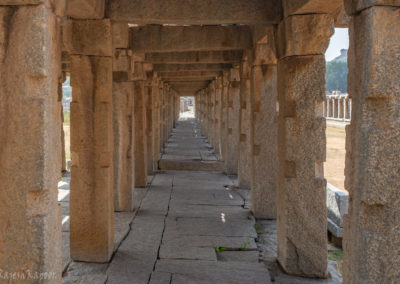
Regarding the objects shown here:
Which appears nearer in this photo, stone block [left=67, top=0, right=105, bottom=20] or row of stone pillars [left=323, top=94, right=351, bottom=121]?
stone block [left=67, top=0, right=105, bottom=20]

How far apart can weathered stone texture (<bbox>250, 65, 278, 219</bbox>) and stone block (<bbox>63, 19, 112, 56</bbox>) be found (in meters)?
3.28

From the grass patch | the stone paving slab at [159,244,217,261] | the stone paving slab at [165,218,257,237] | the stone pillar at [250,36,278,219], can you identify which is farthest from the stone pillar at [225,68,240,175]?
the stone paving slab at [159,244,217,261]

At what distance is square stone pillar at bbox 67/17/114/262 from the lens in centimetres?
515

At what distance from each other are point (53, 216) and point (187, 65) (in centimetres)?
967

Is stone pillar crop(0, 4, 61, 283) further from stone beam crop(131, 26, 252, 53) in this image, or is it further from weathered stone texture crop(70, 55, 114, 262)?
stone beam crop(131, 26, 252, 53)

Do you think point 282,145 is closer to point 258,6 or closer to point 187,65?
point 258,6

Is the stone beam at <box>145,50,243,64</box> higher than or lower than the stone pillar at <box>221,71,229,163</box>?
higher

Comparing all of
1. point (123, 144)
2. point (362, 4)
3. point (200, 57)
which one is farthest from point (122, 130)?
point (362, 4)

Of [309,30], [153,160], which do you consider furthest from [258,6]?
[153,160]

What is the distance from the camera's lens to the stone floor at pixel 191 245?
4973mm

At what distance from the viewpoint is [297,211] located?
16.2 feet

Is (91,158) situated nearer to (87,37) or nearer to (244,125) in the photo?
(87,37)

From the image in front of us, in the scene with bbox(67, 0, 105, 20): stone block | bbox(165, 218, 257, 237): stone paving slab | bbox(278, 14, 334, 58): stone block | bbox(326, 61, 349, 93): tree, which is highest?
bbox(326, 61, 349, 93): tree

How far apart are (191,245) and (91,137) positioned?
2438 millimetres
